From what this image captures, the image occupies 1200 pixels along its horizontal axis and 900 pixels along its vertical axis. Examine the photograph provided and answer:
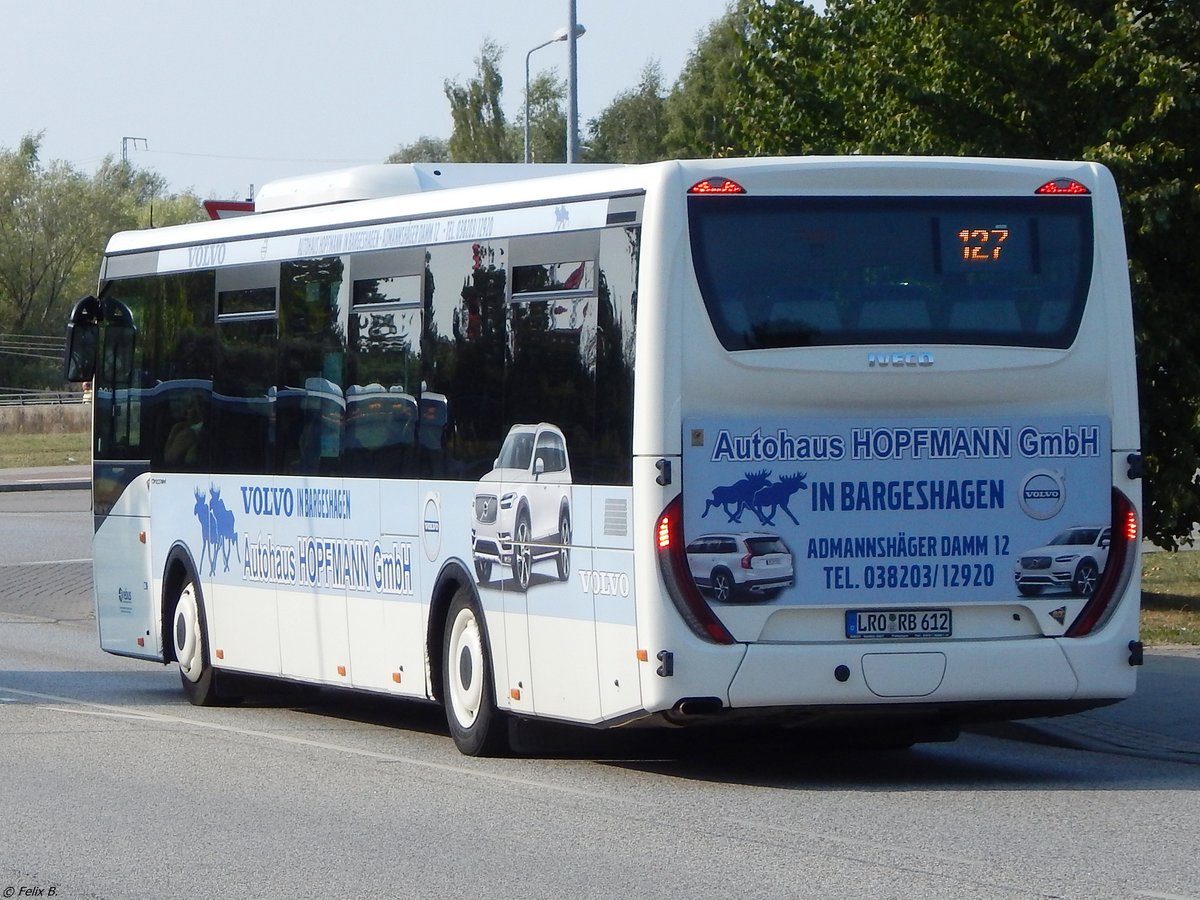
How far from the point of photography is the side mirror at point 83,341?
51.9ft

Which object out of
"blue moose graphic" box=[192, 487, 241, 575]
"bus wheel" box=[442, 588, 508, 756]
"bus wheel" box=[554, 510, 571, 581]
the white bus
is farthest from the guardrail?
"bus wheel" box=[554, 510, 571, 581]

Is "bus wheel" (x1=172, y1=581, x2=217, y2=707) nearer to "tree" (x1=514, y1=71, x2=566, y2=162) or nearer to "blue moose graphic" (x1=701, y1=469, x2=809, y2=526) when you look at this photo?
"blue moose graphic" (x1=701, y1=469, x2=809, y2=526)

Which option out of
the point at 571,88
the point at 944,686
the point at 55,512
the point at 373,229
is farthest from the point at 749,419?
the point at 55,512

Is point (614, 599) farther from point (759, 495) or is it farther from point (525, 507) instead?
point (525, 507)

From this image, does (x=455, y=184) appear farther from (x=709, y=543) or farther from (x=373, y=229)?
(x=709, y=543)

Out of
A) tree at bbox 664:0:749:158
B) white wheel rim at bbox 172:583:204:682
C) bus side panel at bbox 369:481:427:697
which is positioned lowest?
white wheel rim at bbox 172:583:204:682

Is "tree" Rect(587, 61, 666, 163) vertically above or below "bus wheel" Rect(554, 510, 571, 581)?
above

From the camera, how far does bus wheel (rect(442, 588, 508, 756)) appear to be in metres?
11.4

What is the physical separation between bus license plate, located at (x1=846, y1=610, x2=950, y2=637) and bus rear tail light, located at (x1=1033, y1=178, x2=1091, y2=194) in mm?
2096

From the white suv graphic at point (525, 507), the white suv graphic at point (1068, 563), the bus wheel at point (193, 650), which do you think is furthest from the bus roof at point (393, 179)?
the white suv graphic at point (1068, 563)

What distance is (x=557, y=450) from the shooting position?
35.1ft

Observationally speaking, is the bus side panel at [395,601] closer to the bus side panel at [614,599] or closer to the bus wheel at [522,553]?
the bus wheel at [522,553]

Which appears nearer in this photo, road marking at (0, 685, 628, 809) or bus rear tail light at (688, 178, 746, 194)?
bus rear tail light at (688, 178, 746, 194)

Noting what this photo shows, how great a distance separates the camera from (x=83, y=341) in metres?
15.9
